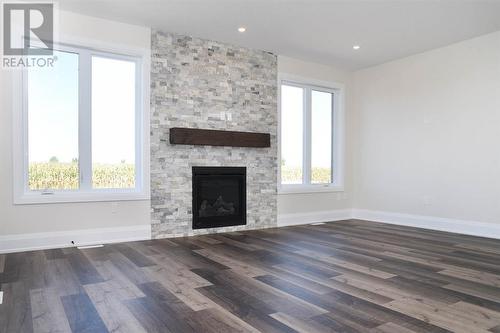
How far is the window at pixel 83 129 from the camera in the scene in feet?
13.9

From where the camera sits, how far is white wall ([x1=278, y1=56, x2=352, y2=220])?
6.04 m

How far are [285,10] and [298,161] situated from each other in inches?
108

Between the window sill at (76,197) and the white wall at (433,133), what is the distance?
4016 millimetres

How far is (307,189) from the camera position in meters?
6.29

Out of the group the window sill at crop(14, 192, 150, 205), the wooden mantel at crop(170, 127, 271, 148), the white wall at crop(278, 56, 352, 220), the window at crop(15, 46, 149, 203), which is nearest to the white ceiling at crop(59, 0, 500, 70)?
the white wall at crop(278, 56, 352, 220)

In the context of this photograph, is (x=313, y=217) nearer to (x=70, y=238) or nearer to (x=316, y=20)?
(x=316, y=20)

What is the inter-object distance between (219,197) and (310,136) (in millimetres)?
2116

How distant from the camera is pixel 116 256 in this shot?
3781mm

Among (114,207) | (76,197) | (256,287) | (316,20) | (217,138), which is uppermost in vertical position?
(316,20)

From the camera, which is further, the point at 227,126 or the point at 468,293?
the point at 227,126

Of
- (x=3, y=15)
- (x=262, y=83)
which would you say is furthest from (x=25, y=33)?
(x=262, y=83)

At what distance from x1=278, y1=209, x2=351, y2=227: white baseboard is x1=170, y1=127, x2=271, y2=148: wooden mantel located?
1250mm

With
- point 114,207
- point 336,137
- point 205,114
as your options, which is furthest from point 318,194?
point 114,207

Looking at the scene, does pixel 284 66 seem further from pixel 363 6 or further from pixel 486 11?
pixel 486 11
